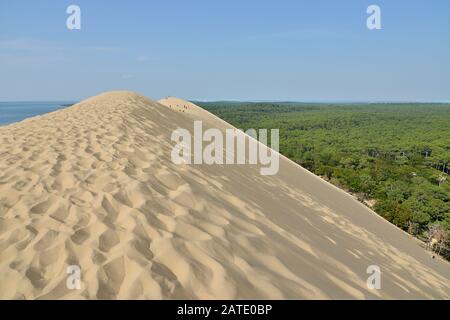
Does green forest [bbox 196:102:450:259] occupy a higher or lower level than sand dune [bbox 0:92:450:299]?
lower

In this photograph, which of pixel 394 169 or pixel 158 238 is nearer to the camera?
pixel 158 238

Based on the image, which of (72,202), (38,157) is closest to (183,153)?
(38,157)

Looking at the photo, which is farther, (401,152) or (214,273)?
(401,152)

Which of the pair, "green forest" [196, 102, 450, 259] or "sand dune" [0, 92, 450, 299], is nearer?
"sand dune" [0, 92, 450, 299]

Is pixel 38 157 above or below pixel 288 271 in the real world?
above

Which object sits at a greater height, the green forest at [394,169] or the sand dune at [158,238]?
the sand dune at [158,238]

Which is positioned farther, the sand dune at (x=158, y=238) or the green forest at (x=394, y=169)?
the green forest at (x=394, y=169)

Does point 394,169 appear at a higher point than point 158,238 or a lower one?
lower
